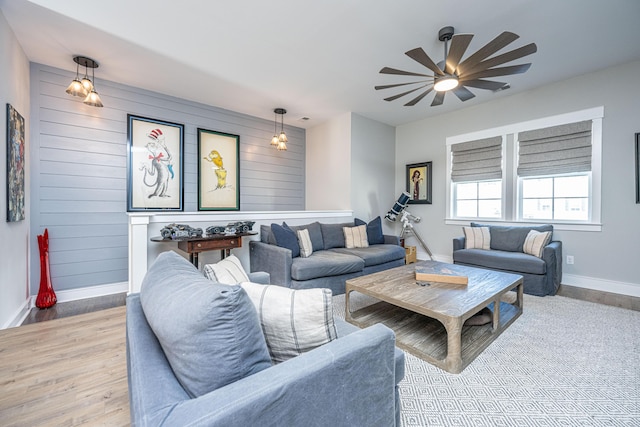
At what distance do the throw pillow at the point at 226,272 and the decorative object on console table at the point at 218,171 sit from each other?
9.91ft

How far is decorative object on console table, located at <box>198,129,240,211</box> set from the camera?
4.29 metres

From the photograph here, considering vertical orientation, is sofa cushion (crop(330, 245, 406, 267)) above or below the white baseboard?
above

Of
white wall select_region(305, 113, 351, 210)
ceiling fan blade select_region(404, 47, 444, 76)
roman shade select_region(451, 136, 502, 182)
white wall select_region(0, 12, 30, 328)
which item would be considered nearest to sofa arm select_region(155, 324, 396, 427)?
ceiling fan blade select_region(404, 47, 444, 76)

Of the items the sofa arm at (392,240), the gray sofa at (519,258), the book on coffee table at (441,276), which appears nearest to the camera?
the book on coffee table at (441,276)

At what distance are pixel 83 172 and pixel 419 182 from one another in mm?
5305

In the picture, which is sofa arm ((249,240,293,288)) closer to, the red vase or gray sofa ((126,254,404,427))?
gray sofa ((126,254,404,427))

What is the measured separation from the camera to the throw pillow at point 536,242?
11.3ft

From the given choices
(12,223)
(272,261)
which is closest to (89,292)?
(12,223)

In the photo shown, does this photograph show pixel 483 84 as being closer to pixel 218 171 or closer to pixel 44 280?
pixel 218 171

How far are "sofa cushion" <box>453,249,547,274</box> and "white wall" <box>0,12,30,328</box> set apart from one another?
16.6 ft

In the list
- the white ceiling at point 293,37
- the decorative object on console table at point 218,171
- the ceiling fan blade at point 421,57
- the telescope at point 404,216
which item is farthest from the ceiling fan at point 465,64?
the decorative object on console table at point 218,171

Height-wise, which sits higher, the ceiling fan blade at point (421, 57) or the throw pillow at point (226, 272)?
the ceiling fan blade at point (421, 57)

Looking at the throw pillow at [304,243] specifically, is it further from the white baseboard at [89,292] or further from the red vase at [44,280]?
the red vase at [44,280]

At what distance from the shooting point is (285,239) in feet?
11.1
